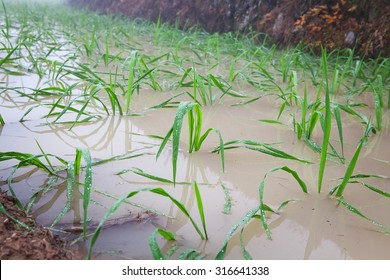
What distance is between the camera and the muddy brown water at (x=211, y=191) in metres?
0.80

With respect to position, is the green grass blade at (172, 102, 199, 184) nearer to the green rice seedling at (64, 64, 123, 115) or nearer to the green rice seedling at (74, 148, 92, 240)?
the green rice seedling at (74, 148, 92, 240)

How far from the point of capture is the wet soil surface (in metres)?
0.63

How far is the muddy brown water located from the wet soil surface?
52mm

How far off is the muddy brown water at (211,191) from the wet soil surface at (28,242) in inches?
2.0

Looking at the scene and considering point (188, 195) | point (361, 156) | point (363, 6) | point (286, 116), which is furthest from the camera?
point (363, 6)

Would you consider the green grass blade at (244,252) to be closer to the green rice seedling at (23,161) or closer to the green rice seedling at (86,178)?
the green rice seedling at (86,178)

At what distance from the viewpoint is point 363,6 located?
3.29m

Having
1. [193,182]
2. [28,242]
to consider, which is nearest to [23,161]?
[28,242]

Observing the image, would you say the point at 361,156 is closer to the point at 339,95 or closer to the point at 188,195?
the point at 188,195

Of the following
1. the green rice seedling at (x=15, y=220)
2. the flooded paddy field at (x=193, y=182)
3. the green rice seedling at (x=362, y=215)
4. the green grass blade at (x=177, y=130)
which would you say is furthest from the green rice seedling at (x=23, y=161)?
the green rice seedling at (x=362, y=215)

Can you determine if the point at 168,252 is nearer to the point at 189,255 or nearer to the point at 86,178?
the point at 189,255
